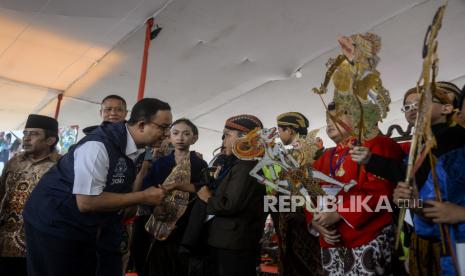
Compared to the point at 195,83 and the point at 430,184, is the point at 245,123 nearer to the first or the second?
the point at 430,184

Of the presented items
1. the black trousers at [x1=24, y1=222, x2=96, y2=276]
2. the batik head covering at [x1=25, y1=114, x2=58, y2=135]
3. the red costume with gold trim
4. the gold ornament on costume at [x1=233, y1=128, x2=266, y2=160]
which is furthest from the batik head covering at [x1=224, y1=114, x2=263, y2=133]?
the batik head covering at [x1=25, y1=114, x2=58, y2=135]

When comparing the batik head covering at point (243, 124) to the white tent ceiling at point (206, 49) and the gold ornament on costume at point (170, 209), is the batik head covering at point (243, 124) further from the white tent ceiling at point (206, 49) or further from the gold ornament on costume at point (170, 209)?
the white tent ceiling at point (206, 49)

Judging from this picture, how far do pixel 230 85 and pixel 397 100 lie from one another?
8.63 ft

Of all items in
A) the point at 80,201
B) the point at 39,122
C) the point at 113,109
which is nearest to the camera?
the point at 80,201

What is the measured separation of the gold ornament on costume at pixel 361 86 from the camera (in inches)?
60.0

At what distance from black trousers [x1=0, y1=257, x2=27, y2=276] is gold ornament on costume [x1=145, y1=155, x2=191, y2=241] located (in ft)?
2.94

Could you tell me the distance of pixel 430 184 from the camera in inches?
59.3

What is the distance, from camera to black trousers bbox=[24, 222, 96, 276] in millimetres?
1734

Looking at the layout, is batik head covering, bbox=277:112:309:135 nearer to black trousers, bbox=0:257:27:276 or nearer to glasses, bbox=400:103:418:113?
glasses, bbox=400:103:418:113

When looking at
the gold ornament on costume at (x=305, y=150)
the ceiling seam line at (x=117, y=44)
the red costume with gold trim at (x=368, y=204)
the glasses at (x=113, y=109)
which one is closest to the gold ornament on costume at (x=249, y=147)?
the gold ornament on costume at (x=305, y=150)

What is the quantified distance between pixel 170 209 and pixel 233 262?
25.6 inches

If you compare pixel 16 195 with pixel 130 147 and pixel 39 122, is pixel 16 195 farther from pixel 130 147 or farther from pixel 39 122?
pixel 130 147

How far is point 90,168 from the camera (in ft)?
5.55

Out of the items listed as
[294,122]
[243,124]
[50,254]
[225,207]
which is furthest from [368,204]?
[50,254]
